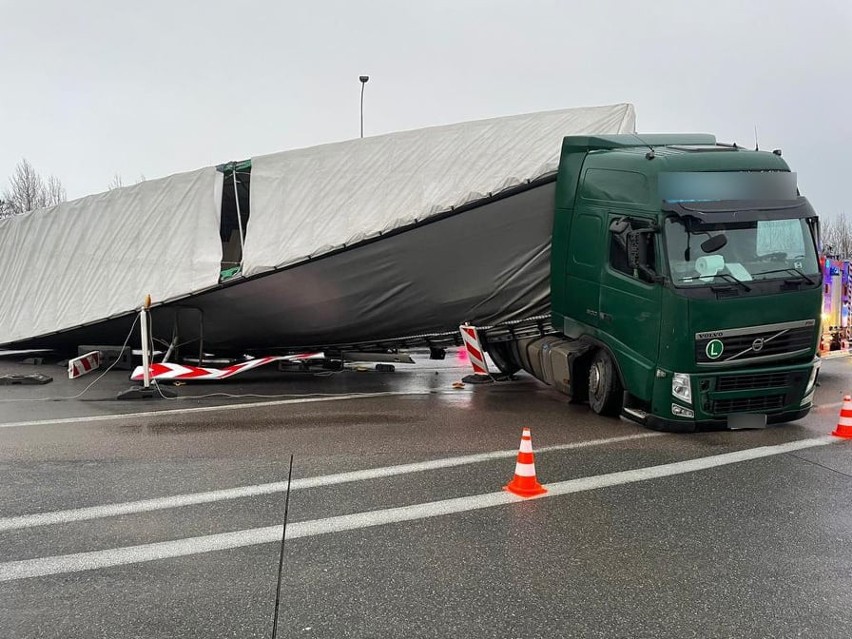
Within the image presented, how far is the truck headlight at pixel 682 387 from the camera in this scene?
7.32 m

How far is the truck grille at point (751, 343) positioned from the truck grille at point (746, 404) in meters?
0.44

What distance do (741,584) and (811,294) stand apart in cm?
442

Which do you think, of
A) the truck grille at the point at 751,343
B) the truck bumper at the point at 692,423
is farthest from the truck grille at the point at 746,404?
the truck grille at the point at 751,343

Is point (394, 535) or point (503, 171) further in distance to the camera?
point (503, 171)

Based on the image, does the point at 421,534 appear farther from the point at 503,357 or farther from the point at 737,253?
the point at 503,357

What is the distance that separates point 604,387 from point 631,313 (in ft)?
3.58

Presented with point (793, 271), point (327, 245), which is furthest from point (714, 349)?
point (327, 245)

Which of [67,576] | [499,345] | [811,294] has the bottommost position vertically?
[67,576]

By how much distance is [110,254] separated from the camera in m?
12.5

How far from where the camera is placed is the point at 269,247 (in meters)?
11.3

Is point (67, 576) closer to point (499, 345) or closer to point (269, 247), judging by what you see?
point (269, 247)

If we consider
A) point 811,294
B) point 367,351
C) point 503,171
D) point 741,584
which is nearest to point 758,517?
point 741,584

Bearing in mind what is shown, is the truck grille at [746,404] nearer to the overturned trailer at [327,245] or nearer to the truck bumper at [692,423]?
the truck bumper at [692,423]

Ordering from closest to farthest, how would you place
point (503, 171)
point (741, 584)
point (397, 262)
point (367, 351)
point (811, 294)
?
point (741, 584)
point (811, 294)
point (503, 171)
point (397, 262)
point (367, 351)
